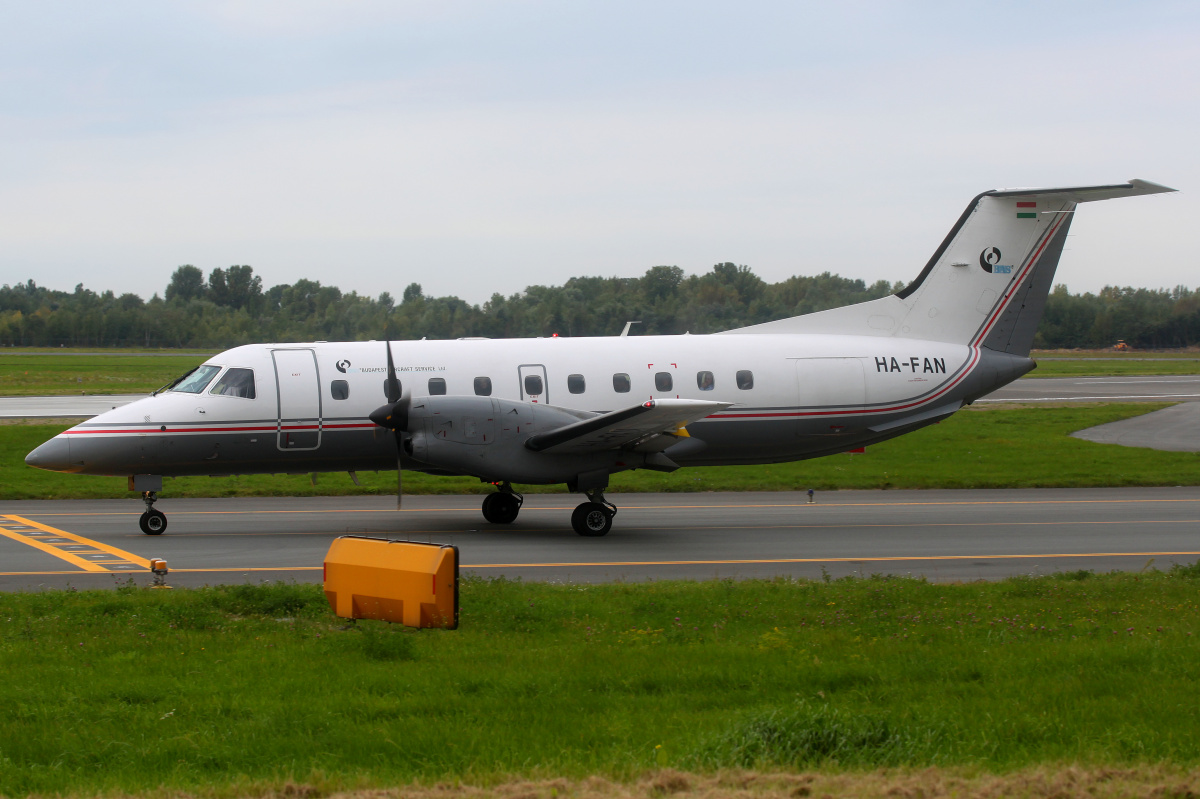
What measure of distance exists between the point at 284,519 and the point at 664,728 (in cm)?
1434

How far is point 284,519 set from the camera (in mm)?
19906

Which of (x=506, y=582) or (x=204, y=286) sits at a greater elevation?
(x=204, y=286)

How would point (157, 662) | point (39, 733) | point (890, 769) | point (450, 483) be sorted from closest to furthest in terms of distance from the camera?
point (890, 769)
point (39, 733)
point (157, 662)
point (450, 483)

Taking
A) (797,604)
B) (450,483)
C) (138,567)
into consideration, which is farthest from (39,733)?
(450,483)

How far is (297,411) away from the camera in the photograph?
1884 cm

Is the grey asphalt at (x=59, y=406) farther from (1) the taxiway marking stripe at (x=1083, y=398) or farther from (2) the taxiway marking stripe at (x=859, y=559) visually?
(1) the taxiway marking stripe at (x=1083, y=398)

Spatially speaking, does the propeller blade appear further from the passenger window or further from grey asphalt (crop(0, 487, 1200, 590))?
the passenger window

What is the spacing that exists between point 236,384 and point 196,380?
31.5 inches

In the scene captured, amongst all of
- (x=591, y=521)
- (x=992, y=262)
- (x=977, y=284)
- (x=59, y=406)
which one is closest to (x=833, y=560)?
(x=591, y=521)

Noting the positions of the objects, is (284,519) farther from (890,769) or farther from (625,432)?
(890,769)

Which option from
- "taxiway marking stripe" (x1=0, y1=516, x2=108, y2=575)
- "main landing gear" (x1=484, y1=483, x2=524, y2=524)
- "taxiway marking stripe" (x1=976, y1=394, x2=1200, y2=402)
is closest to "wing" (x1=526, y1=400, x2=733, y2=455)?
"main landing gear" (x1=484, y1=483, x2=524, y2=524)

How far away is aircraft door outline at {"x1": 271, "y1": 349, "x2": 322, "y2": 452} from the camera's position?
18.8m

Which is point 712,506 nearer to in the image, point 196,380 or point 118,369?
point 196,380

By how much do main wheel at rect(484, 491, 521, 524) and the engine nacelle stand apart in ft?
4.64
